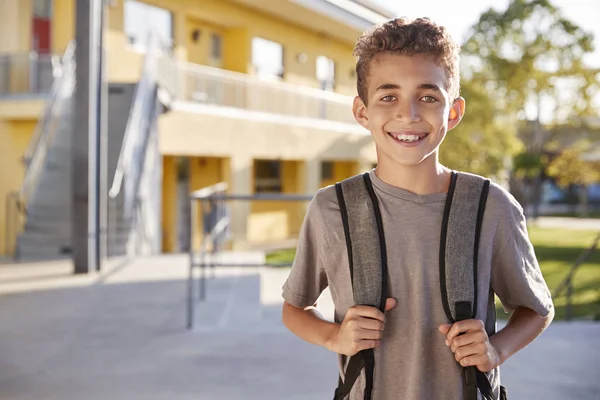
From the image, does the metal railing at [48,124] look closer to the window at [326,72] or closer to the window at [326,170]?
the window at [326,72]

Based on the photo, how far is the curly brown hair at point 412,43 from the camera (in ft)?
4.66

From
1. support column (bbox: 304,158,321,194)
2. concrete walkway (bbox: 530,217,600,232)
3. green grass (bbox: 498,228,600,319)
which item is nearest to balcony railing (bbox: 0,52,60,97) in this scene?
green grass (bbox: 498,228,600,319)

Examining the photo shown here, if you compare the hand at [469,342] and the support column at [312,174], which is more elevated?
the support column at [312,174]

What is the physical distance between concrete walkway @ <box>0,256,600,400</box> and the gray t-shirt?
2324mm

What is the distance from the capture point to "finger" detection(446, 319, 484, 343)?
4.30 feet

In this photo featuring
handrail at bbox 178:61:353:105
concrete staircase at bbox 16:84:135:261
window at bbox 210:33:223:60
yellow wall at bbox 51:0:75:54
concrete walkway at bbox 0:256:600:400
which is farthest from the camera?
window at bbox 210:33:223:60

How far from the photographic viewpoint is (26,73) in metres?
11.7

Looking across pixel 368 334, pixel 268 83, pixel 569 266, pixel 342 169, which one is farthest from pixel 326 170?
pixel 368 334

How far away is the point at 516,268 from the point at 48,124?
31.9 feet

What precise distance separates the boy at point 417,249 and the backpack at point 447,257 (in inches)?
0.7

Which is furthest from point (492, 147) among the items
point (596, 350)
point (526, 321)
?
point (526, 321)

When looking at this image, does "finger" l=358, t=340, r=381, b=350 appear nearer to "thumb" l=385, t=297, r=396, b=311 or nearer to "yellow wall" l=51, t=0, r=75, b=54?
"thumb" l=385, t=297, r=396, b=311

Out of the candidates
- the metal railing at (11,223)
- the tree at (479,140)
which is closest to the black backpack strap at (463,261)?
the metal railing at (11,223)

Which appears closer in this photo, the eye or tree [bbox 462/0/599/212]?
the eye
